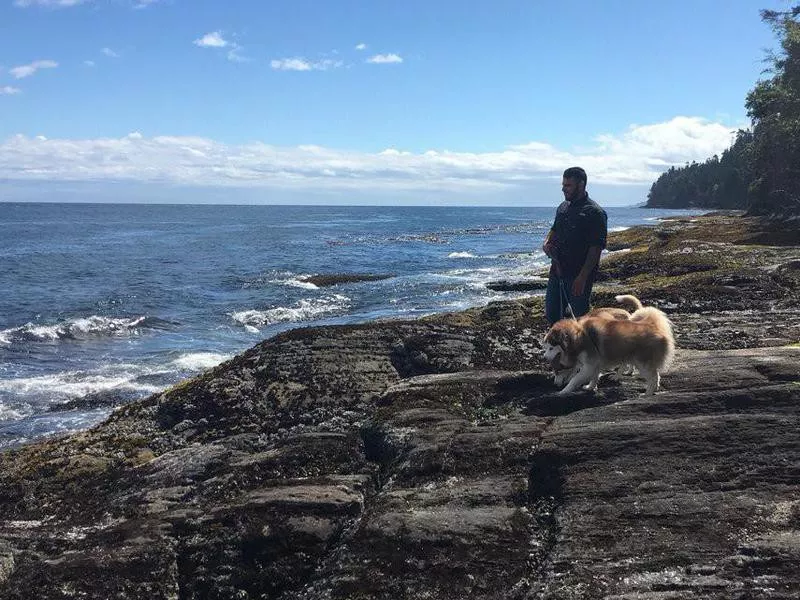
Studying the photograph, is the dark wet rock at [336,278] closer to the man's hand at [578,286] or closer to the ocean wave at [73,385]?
the ocean wave at [73,385]

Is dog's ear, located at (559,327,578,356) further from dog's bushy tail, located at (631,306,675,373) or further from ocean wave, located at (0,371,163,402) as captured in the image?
ocean wave, located at (0,371,163,402)

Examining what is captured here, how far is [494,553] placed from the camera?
507cm

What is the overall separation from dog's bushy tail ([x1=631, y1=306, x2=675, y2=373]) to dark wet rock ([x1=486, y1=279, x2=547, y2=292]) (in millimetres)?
22458

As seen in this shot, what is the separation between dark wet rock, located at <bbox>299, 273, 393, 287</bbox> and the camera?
39625 millimetres

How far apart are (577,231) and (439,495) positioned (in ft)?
16.7

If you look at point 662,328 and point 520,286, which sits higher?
point 662,328

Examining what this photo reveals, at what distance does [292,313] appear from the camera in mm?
29172

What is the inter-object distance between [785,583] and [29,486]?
8690mm

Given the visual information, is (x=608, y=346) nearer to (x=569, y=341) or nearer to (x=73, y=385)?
(x=569, y=341)

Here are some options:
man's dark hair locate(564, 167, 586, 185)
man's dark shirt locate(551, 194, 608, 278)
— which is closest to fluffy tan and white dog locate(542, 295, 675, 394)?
man's dark shirt locate(551, 194, 608, 278)

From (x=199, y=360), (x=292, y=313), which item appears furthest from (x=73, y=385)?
(x=292, y=313)

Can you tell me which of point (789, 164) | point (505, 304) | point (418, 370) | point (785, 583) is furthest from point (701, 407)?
point (789, 164)

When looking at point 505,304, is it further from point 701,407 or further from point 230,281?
point 230,281

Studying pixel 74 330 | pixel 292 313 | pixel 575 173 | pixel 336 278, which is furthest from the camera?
pixel 336 278
